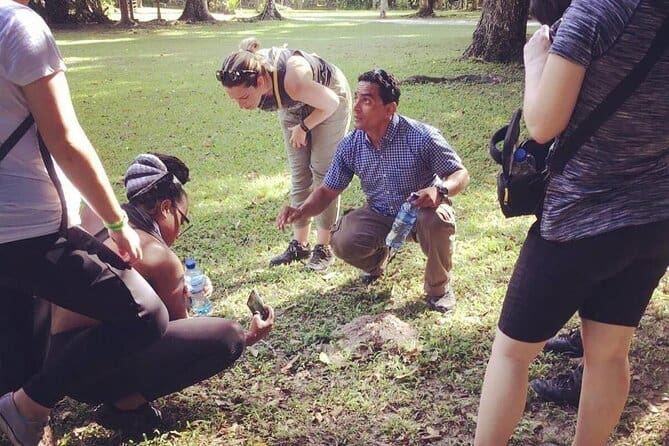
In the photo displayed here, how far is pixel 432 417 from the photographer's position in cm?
254

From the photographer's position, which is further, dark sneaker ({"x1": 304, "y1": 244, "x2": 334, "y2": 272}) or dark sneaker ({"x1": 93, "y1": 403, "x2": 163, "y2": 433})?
dark sneaker ({"x1": 304, "y1": 244, "x2": 334, "y2": 272})

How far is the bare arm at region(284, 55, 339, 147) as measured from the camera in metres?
3.41

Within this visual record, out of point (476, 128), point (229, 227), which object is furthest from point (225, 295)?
point (476, 128)

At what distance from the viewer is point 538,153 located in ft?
5.71

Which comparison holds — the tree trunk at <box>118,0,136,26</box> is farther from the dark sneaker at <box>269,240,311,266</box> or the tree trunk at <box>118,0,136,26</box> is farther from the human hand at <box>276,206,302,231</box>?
the human hand at <box>276,206,302,231</box>

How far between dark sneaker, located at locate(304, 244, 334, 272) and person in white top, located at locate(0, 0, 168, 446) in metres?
1.74

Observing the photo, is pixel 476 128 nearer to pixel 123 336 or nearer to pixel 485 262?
pixel 485 262

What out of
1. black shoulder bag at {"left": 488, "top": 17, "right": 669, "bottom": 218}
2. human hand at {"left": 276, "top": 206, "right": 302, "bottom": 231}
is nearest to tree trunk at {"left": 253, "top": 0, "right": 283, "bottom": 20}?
human hand at {"left": 276, "top": 206, "right": 302, "bottom": 231}

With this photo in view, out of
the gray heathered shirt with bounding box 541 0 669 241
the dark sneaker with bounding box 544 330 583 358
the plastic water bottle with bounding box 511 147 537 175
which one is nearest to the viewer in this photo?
the gray heathered shirt with bounding box 541 0 669 241

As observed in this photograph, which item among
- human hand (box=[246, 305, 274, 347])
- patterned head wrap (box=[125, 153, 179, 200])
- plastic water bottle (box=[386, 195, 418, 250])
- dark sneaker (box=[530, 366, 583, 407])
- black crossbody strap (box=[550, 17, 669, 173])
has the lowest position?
dark sneaker (box=[530, 366, 583, 407])

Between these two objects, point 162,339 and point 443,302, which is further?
point 443,302

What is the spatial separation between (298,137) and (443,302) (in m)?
1.29

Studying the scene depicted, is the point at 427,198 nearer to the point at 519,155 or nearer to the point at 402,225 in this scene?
the point at 402,225

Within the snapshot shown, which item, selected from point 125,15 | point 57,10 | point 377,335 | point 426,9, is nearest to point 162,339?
point 377,335
